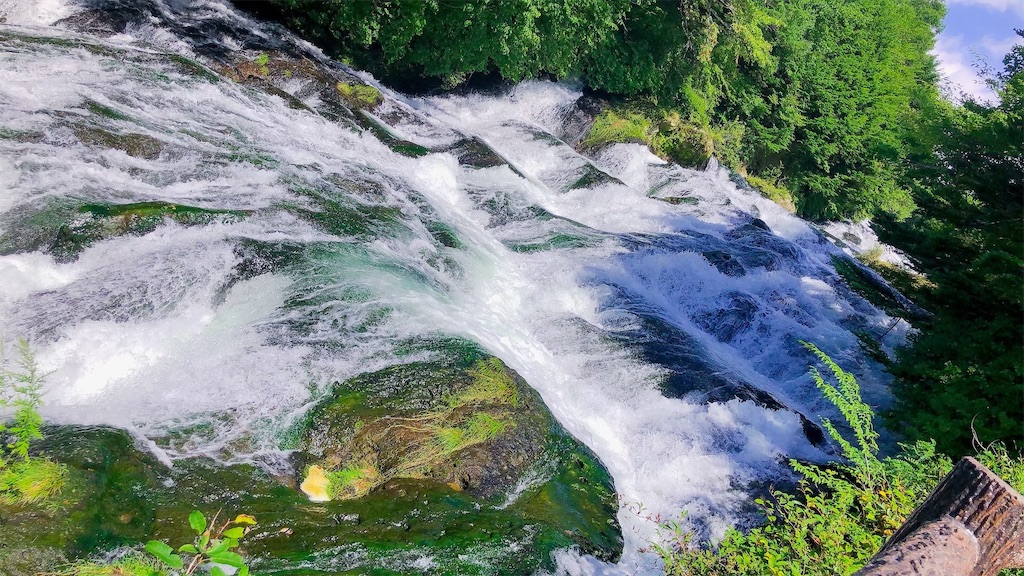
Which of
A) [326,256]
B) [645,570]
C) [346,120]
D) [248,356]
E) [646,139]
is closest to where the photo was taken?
[645,570]

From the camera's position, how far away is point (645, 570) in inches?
177

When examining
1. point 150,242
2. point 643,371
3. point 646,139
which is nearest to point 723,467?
point 643,371

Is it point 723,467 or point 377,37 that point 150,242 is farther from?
point 377,37

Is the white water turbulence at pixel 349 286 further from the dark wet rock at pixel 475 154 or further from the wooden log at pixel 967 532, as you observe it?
the wooden log at pixel 967 532

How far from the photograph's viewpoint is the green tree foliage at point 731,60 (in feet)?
42.8

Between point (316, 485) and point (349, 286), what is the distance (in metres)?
2.36

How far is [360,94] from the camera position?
12.0 m

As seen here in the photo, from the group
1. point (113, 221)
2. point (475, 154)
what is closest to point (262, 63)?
point (475, 154)

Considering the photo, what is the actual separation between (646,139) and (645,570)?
1259cm

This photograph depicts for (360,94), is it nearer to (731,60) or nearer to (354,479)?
(354,479)

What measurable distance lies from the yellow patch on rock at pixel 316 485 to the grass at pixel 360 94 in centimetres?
874

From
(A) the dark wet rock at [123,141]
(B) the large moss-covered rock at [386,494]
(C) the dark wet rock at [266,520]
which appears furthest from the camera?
(A) the dark wet rock at [123,141]

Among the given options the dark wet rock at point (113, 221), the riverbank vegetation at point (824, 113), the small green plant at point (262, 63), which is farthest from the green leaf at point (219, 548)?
the small green plant at point (262, 63)

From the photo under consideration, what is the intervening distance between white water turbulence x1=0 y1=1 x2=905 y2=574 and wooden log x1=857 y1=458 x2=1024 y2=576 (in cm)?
216
